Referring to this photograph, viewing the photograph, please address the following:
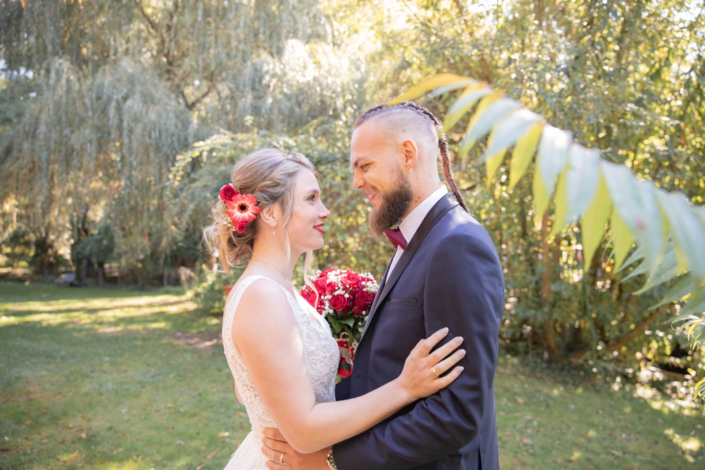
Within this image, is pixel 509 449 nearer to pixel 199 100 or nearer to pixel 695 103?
pixel 695 103

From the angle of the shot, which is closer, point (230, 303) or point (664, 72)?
point (230, 303)

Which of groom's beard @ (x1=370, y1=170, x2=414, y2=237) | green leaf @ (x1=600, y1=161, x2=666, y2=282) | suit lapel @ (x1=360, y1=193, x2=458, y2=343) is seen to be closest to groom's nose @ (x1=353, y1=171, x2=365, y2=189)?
groom's beard @ (x1=370, y1=170, x2=414, y2=237)

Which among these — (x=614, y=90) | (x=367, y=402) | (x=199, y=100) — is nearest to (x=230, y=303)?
(x=367, y=402)

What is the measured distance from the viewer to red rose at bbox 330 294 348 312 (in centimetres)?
259

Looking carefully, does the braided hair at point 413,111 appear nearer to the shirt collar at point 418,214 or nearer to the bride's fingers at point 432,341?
the shirt collar at point 418,214

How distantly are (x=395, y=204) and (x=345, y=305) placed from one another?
0.67 metres

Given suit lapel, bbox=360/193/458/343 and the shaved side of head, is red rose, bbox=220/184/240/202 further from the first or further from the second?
suit lapel, bbox=360/193/458/343

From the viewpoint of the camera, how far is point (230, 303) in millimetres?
2139

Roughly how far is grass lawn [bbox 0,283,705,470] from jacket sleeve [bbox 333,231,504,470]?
383 cm

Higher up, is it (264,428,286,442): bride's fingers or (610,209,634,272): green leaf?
(610,209,634,272): green leaf

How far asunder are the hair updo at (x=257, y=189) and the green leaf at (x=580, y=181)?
1.66 metres

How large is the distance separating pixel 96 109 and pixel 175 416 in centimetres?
745

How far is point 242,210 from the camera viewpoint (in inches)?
91.5

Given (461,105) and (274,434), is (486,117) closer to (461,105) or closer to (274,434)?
(461,105)
